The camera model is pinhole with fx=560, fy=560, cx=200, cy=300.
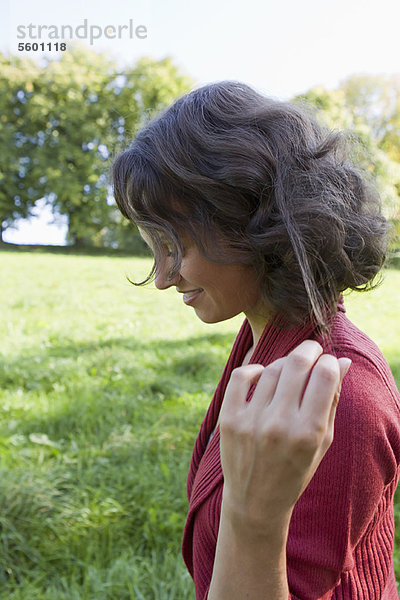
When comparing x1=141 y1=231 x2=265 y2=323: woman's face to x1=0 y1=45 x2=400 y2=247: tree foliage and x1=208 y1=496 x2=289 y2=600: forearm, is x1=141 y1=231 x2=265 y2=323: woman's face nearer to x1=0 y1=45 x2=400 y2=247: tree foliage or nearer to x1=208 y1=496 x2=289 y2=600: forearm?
x1=208 y1=496 x2=289 y2=600: forearm

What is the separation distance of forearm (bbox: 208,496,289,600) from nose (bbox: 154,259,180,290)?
0.67 metres

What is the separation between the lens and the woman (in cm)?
93

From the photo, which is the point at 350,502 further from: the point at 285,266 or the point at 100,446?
the point at 100,446

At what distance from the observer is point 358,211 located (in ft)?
4.16

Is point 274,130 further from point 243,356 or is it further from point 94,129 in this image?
point 94,129

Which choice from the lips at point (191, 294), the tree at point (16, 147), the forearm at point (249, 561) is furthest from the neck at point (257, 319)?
the tree at point (16, 147)

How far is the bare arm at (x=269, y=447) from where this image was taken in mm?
632

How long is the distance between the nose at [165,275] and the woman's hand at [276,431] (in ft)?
2.19

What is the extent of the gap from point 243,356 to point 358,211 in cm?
58

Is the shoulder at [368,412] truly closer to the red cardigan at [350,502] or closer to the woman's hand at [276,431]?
the red cardigan at [350,502]

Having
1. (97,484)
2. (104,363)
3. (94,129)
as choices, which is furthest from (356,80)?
(97,484)

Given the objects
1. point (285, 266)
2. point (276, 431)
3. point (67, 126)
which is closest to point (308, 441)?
point (276, 431)

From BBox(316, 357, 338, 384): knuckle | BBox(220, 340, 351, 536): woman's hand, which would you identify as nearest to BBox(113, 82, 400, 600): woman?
BBox(220, 340, 351, 536): woman's hand

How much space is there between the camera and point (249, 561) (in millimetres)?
745
